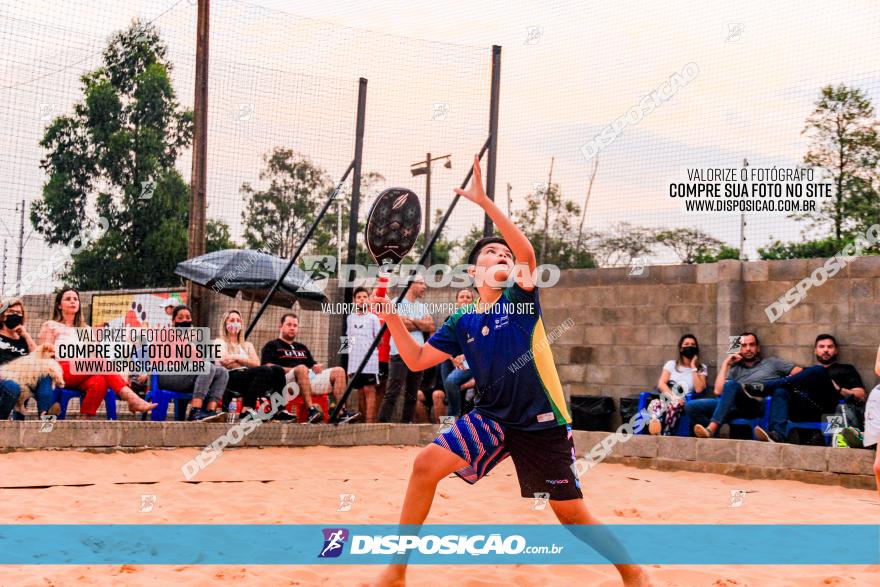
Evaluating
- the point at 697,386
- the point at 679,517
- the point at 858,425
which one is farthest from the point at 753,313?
the point at 679,517

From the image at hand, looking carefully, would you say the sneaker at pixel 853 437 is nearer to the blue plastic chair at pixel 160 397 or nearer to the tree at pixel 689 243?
the tree at pixel 689 243

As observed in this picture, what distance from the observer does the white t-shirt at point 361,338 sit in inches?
406

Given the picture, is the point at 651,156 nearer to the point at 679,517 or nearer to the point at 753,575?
the point at 679,517

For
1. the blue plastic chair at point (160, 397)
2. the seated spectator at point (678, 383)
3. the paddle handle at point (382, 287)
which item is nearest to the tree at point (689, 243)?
the seated spectator at point (678, 383)

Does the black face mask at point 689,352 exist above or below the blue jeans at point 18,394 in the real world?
above

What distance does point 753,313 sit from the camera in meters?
9.84

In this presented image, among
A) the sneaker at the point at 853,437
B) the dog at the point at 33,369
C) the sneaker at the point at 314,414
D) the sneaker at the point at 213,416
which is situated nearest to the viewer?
the sneaker at the point at 853,437

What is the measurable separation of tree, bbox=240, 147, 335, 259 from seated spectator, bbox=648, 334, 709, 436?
481 centimetres

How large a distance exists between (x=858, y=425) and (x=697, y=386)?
1757 mm

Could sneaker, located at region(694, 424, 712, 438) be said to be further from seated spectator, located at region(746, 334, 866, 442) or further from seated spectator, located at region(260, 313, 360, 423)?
seated spectator, located at region(260, 313, 360, 423)

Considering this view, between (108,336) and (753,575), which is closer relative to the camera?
(753,575)

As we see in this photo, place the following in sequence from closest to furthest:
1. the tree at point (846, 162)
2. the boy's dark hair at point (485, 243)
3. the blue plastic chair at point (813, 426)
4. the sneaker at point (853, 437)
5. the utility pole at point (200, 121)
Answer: the boy's dark hair at point (485, 243)
the sneaker at point (853, 437)
the blue plastic chair at point (813, 426)
the utility pole at point (200, 121)
the tree at point (846, 162)

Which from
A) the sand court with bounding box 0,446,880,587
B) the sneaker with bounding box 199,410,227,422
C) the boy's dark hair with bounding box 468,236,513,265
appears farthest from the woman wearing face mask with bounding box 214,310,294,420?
the boy's dark hair with bounding box 468,236,513,265

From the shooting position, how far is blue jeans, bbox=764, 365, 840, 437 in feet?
28.3
